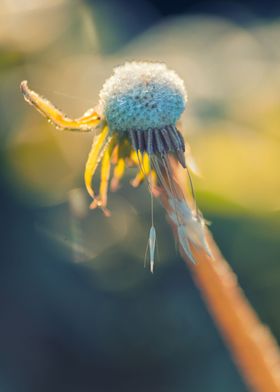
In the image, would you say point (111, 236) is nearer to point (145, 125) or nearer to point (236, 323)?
point (236, 323)

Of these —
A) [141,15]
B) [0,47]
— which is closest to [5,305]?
[0,47]

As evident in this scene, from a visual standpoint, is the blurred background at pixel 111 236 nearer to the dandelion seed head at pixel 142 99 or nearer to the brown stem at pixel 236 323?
the brown stem at pixel 236 323

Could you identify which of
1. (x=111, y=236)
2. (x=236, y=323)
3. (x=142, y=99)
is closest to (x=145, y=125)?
(x=142, y=99)

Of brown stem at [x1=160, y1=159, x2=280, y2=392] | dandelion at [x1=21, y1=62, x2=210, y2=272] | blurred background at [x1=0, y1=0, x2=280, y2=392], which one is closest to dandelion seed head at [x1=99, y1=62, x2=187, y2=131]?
dandelion at [x1=21, y1=62, x2=210, y2=272]

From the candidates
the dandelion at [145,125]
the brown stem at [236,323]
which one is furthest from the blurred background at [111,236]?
the dandelion at [145,125]

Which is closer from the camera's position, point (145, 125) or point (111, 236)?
point (145, 125)

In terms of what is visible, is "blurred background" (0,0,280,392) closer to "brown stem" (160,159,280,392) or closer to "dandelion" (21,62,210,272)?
"brown stem" (160,159,280,392)
